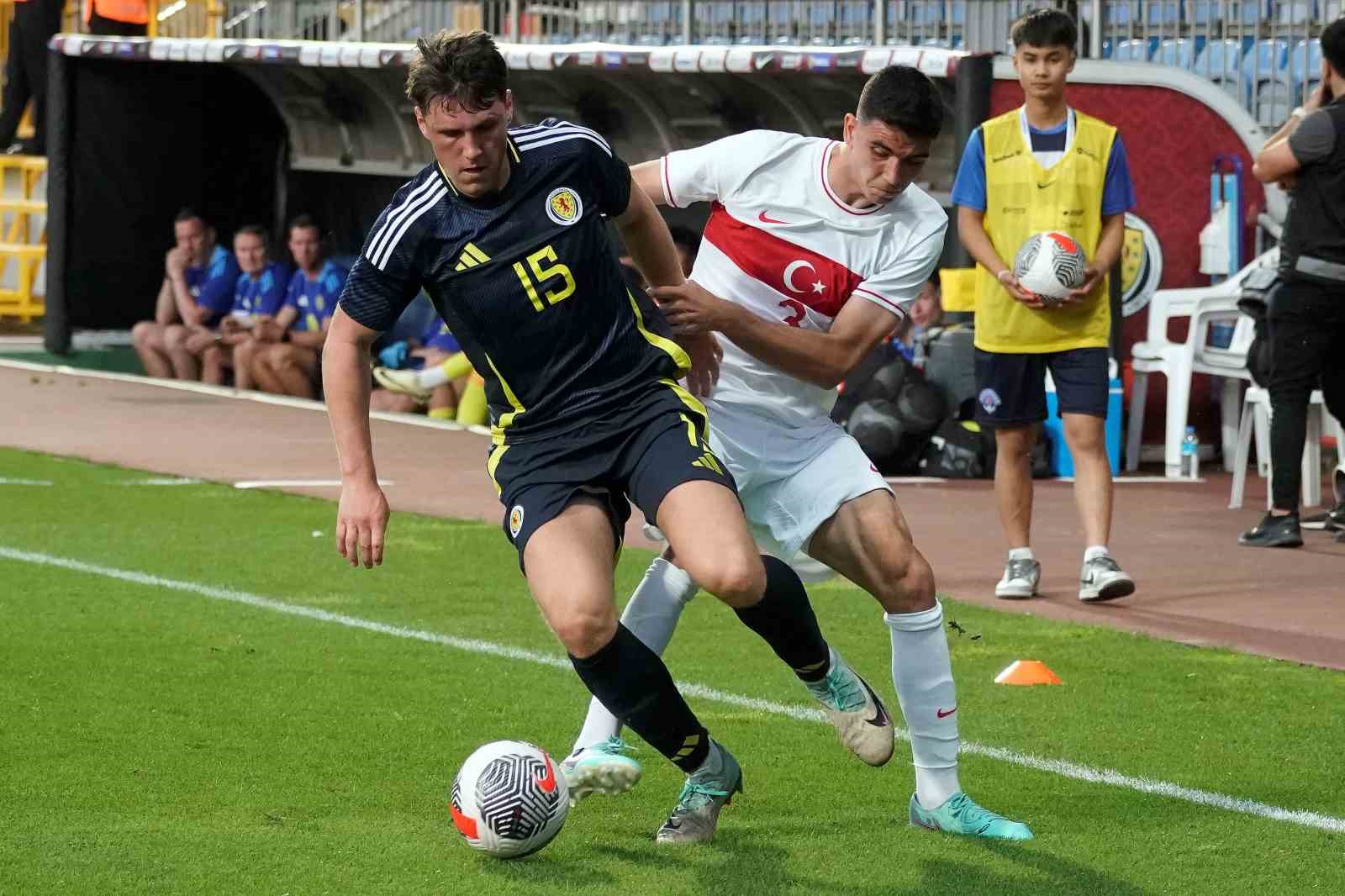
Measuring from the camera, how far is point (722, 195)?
579cm

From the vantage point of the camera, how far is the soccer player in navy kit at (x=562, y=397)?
4.88 meters

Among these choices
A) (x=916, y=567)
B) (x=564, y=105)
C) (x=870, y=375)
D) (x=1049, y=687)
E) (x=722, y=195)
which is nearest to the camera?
(x=916, y=567)

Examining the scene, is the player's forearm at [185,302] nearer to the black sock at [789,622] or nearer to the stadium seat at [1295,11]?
the stadium seat at [1295,11]

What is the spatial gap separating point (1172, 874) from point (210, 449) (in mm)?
9587

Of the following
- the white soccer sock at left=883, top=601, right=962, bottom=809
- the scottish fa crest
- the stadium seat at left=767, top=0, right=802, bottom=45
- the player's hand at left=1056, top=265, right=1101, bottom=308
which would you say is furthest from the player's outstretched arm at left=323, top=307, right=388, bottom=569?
the stadium seat at left=767, top=0, right=802, bottom=45

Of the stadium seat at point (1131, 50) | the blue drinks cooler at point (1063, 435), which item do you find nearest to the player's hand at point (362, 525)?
the blue drinks cooler at point (1063, 435)

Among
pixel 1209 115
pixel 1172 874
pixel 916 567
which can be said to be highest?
pixel 1209 115

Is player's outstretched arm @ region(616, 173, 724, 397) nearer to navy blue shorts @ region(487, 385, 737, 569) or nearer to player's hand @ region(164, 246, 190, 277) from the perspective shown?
navy blue shorts @ region(487, 385, 737, 569)

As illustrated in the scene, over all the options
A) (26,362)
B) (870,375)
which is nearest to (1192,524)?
(870,375)

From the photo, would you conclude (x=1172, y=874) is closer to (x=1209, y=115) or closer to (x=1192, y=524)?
(x=1192, y=524)

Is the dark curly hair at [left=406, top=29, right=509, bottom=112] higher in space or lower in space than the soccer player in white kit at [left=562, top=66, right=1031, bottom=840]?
higher

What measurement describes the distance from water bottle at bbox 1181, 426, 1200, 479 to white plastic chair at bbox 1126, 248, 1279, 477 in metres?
0.03

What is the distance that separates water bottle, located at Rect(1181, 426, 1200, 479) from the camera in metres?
12.9

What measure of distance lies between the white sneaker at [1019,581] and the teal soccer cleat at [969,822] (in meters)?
3.47
